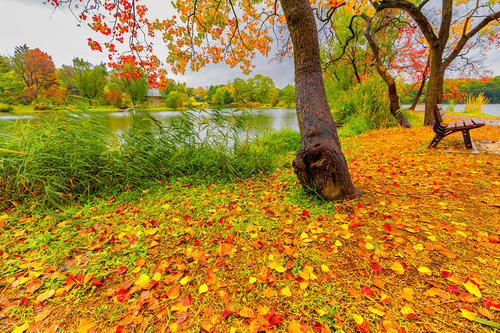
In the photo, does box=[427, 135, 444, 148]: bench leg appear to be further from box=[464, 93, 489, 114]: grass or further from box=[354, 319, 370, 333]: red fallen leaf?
box=[464, 93, 489, 114]: grass

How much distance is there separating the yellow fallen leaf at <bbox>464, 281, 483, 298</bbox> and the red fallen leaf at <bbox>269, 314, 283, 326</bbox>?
109 centimetres

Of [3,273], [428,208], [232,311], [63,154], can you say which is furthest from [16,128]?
[428,208]

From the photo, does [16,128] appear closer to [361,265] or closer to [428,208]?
[361,265]

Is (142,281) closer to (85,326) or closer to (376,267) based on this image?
(85,326)

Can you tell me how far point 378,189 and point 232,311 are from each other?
2.16m

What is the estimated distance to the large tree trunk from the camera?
1.90m

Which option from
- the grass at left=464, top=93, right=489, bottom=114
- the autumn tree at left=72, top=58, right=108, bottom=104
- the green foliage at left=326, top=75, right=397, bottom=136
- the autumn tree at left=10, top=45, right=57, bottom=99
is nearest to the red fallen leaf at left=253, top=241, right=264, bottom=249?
the green foliage at left=326, top=75, right=397, bottom=136

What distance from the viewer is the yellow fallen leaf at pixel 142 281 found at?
1229 mm

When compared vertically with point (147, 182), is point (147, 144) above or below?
above

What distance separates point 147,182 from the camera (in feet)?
8.97

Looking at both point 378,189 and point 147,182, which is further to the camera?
point 147,182

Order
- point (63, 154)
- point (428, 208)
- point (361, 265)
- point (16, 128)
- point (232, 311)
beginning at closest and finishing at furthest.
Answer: point (232, 311) → point (361, 265) → point (428, 208) → point (63, 154) → point (16, 128)

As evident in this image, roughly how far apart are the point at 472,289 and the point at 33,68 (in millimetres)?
31429

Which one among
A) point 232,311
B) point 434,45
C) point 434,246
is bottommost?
point 232,311
